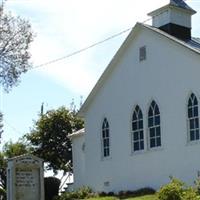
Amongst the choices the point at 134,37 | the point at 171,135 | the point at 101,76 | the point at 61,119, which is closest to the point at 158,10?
the point at 134,37

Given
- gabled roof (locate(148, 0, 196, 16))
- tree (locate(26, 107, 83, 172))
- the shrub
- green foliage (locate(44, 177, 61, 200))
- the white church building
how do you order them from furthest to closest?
tree (locate(26, 107, 83, 172)) < green foliage (locate(44, 177, 61, 200)) < gabled roof (locate(148, 0, 196, 16)) < the white church building < the shrub

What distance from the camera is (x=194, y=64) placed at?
2606 centimetres

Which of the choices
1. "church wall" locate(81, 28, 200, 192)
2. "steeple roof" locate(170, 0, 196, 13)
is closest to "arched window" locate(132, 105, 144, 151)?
"church wall" locate(81, 28, 200, 192)

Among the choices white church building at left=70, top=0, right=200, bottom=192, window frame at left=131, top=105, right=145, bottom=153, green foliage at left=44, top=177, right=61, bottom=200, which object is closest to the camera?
white church building at left=70, top=0, right=200, bottom=192

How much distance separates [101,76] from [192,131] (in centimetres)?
763

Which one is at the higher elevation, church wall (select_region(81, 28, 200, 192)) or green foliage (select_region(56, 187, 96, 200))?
church wall (select_region(81, 28, 200, 192))

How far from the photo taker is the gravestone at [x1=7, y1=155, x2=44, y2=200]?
2403 centimetres

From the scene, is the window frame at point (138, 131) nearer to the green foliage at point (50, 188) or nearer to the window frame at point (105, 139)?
the window frame at point (105, 139)

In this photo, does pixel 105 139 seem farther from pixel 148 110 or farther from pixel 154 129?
pixel 154 129

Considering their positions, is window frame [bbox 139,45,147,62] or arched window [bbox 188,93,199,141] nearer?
arched window [bbox 188,93,199,141]

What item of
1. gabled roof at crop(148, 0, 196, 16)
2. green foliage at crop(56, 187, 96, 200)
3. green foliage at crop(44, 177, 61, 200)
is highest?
gabled roof at crop(148, 0, 196, 16)

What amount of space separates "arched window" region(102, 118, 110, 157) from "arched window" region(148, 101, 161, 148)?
375 centimetres

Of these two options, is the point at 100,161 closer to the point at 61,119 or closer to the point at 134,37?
the point at 134,37

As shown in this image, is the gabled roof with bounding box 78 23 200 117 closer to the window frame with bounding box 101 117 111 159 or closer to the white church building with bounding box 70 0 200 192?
the white church building with bounding box 70 0 200 192
